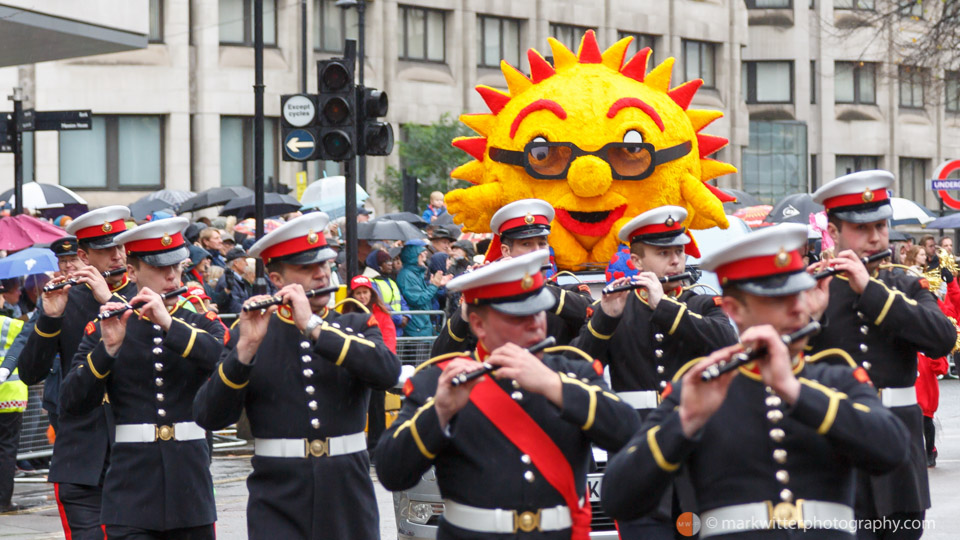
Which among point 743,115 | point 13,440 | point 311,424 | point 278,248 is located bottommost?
point 13,440

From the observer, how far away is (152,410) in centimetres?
809

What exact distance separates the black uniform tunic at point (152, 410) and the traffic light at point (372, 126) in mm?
5778

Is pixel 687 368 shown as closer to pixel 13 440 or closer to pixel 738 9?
pixel 13 440

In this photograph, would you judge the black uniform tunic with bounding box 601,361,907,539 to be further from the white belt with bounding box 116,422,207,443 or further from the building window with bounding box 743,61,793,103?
Result: the building window with bounding box 743,61,793,103

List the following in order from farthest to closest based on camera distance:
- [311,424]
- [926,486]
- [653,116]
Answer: [653,116], [926,486], [311,424]

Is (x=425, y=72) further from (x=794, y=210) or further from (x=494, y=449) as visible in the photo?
(x=494, y=449)

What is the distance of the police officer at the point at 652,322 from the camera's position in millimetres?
8172

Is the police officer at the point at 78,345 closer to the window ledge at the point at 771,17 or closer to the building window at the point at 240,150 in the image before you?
the building window at the point at 240,150

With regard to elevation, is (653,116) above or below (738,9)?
below

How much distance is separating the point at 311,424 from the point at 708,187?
534 cm

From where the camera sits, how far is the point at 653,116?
11.2 meters

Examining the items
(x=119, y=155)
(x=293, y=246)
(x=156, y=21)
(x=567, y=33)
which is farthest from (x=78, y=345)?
(x=567, y=33)

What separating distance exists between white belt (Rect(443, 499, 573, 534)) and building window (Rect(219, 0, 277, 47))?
119 feet

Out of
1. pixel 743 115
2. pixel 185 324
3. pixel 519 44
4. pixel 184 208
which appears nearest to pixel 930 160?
pixel 743 115
